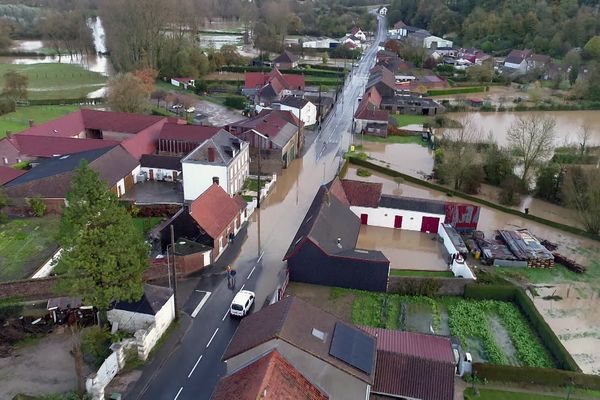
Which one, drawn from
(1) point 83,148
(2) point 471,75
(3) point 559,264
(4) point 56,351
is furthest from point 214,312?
(2) point 471,75

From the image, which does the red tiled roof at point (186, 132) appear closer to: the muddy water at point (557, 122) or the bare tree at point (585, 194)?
the bare tree at point (585, 194)

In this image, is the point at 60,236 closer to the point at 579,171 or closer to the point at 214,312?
the point at 214,312

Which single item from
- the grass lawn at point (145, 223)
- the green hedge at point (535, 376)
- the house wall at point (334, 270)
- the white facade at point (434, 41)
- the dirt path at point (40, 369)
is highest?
the white facade at point (434, 41)

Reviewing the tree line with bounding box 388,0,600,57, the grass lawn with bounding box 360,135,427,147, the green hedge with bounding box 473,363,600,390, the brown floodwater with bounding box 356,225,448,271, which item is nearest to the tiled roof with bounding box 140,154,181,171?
the brown floodwater with bounding box 356,225,448,271

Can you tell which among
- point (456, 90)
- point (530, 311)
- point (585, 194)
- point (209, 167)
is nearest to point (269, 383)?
point (530, 311)

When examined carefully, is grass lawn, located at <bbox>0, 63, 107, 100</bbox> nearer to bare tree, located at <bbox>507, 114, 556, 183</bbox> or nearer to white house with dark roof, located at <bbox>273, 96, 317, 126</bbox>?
white house with dark roof, located at <bbox>273, 96, 317, 126</bbox>

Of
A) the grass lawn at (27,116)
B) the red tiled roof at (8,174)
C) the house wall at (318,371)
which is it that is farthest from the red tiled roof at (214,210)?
the grass lawn at (27,116)
